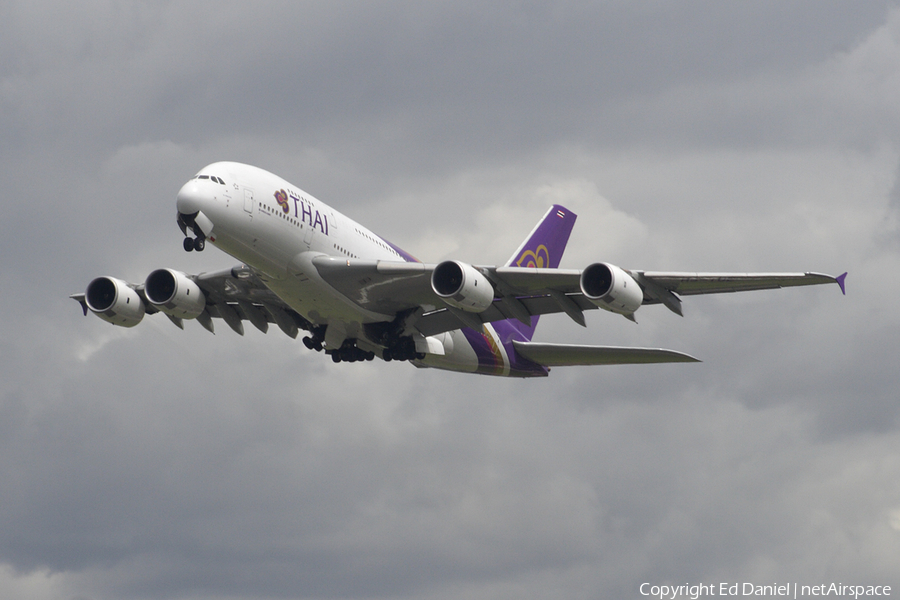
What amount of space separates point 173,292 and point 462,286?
41.2 feet

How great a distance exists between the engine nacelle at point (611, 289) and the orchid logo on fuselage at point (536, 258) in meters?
14.4

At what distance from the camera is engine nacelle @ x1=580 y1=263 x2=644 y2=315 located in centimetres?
3681

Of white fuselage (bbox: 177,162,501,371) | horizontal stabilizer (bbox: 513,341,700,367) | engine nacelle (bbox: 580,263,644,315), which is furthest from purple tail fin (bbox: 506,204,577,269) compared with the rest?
engine nacelle (bbox: 580,263,644,315)

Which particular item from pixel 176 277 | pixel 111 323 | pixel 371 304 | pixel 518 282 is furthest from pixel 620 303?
pixel 111 323

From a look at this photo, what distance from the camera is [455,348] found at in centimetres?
4656

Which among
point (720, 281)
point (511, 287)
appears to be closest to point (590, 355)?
point (511, 287)

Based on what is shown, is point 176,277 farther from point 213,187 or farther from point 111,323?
point 213,187

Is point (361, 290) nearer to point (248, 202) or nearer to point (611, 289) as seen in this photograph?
point (248, 202)

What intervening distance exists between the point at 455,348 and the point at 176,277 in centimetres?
1122

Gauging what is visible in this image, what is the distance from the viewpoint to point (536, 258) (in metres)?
52.8

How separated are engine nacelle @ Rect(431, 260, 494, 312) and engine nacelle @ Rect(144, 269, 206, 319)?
10.8 metres

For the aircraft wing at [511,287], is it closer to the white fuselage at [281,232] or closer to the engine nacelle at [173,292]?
the white fuselage at [281,232]

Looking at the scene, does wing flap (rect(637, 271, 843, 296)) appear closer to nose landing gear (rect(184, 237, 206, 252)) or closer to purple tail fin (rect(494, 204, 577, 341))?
purple tail fin (rect(494, 204, 577, 341))

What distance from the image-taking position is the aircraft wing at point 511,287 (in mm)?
37281
